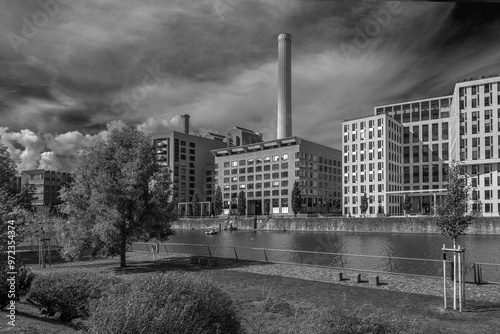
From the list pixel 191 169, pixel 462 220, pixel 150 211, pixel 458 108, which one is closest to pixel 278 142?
pixel 191 169

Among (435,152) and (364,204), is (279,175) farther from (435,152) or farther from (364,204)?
(435,152)

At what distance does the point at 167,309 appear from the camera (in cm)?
609

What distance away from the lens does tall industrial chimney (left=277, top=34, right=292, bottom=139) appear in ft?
543

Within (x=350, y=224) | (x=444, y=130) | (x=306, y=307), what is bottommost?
(x=350, y=224)

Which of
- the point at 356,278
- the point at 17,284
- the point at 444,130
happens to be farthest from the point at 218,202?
the point at 17,284

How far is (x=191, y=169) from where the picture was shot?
7190 inches

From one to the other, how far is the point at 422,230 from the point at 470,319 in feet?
266

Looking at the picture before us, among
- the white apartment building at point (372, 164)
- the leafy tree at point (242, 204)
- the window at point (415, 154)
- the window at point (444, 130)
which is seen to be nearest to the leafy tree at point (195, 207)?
the leafy tree at point (242, 204)

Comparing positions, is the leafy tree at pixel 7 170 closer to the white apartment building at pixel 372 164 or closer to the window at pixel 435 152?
the white apartment building at pixel 372 164

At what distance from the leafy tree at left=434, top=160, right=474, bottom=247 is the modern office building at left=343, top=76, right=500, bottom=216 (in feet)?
223

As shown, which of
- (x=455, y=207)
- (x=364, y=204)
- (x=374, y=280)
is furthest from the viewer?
(x=364, y=204)

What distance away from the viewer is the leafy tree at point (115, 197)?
84.2ft

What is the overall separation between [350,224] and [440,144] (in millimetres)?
55082

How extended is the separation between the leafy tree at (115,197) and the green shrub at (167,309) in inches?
743
